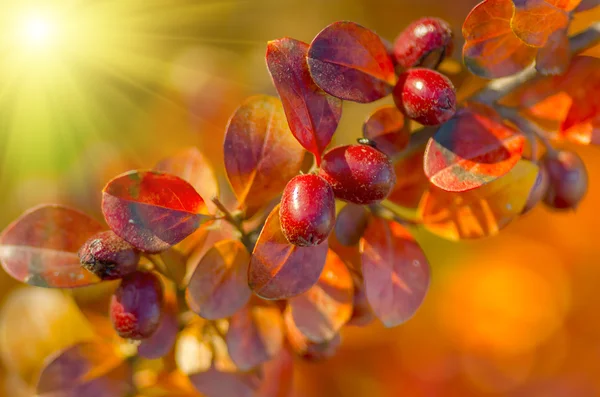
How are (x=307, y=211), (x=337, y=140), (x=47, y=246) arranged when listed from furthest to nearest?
(x=337, y=140) → (x=47, y=246) → (x=307, y=211)

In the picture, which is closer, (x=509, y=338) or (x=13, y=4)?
(x=13, y=4)

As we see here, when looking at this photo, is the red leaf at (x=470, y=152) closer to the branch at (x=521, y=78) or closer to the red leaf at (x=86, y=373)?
the branch at (x=521, y=78)

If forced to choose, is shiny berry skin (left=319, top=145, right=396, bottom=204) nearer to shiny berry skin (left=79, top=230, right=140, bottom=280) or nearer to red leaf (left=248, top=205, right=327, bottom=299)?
red leaf (left=248, top=205, right=327, bottom=299)

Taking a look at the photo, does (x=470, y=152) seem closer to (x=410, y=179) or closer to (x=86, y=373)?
(x=410, y=179)

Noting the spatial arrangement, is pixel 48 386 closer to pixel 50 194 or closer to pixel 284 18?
pixel 50 194

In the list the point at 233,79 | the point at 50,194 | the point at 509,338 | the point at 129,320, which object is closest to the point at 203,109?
the point at 233,79

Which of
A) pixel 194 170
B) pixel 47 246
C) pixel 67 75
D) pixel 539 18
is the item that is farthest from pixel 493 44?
pixel 67 75

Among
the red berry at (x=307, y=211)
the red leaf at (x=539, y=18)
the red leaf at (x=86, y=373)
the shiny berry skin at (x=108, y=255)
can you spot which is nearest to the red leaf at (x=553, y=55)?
the red leaf at (x=539, y=18)
